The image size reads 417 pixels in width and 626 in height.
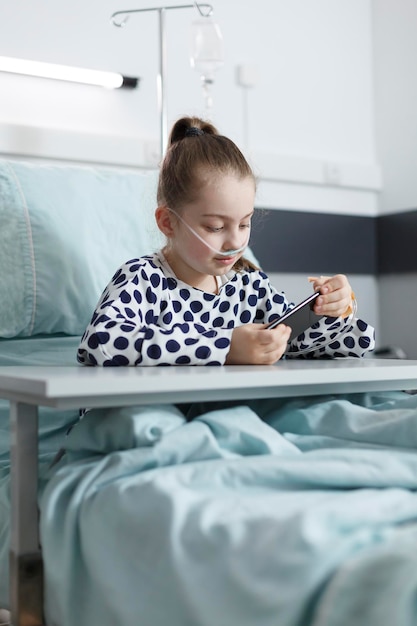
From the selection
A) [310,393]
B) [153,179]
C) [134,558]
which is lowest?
[134,558]

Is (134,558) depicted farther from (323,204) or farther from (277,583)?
(323,204)

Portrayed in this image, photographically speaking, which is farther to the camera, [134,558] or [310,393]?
[310,393]

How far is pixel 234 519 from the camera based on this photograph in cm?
88

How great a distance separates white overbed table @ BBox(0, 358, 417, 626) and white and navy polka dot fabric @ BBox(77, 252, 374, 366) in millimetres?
77

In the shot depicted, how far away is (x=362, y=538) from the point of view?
2.74ft

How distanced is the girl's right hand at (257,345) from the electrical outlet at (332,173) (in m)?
2.00

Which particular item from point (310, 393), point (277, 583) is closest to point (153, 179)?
point (310, 393)

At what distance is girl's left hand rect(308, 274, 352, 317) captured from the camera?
5.07ft

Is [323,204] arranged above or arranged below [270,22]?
below

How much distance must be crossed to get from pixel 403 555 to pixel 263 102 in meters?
2.53

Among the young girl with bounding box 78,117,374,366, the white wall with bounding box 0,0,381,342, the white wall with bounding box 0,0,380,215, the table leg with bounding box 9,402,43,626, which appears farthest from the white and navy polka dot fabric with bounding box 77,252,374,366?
the white wall with bounding box 0,0,381,342

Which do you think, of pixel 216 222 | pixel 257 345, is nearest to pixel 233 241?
pixel 216 222

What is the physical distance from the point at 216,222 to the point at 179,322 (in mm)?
192

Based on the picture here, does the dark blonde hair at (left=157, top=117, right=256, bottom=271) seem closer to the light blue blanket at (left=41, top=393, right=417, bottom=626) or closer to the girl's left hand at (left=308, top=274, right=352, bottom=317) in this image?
the girl's left hand at (left=308, top=274, right=352, bottom=317)
